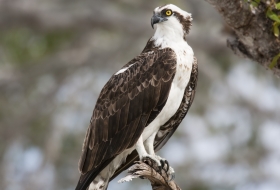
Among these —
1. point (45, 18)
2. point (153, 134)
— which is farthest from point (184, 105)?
point (45, 18)

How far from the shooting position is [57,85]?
14711 millimetres

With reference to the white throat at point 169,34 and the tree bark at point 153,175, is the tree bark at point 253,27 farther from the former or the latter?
the tree bark at point 153,175

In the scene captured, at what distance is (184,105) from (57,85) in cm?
916

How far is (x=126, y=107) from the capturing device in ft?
18.4

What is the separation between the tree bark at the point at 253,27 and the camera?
5.10 metres

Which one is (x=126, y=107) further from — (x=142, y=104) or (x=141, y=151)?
(x=141, y=151)

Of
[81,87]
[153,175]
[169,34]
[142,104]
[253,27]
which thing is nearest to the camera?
[153,175]

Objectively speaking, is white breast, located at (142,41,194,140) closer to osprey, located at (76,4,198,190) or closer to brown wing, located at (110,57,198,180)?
osprey, located at (76,4,198,190)

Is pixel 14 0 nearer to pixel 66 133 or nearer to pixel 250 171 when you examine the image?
pixel 66 133

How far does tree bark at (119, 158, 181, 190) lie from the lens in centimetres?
488

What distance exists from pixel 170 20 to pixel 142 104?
85cm

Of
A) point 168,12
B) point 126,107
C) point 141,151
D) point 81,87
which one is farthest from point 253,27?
point 81,87

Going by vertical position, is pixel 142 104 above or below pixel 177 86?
below

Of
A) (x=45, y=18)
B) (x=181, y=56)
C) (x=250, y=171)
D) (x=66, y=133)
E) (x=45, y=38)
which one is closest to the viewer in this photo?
(x=181, y=56)
